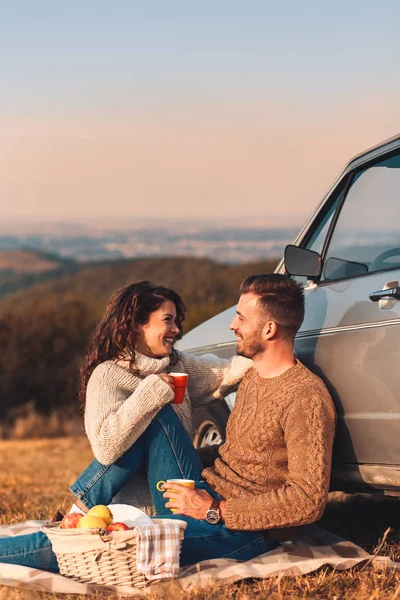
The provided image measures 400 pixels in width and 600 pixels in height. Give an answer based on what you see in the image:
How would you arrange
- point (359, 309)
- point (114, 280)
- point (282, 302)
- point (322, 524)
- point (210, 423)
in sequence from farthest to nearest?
point (114, 280)
point (210, 423)
point (322, 524)
point (282, 302)
point (359, 309)

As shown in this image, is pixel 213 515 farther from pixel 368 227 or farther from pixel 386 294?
pixel 368 227

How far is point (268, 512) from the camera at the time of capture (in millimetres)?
3930

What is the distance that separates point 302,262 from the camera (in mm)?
4613

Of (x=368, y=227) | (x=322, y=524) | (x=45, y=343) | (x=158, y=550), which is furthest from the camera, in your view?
(x=45, y=343)

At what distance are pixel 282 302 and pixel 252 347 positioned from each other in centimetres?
25

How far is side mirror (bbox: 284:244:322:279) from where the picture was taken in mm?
4598

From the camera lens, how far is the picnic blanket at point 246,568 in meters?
3.81

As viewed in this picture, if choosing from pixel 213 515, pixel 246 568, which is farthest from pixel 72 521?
pixel 246 568

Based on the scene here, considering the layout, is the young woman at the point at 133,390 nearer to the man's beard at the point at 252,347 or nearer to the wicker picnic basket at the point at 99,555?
the wicker picnic basket at the point at 99,555

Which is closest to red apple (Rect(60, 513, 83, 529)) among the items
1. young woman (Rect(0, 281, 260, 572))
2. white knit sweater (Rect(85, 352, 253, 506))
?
young woman (Rect(0, 281, 260, 572))

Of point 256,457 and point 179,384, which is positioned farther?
point 179,384

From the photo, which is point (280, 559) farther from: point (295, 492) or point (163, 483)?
point (163, 483)

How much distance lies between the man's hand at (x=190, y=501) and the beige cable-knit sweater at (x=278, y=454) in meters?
0.12

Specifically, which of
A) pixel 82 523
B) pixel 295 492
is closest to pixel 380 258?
pixel 295 492
